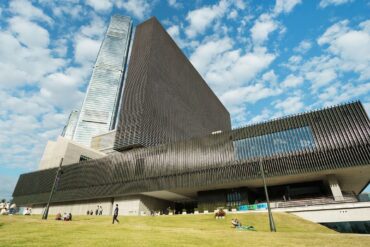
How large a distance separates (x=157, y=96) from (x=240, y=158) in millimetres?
31943

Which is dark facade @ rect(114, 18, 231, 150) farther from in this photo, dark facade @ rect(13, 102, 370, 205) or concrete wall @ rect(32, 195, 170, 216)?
concrete wall @ rect(32, 195, 170, 216)

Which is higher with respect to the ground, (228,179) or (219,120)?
(219,120)

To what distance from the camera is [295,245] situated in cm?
1125

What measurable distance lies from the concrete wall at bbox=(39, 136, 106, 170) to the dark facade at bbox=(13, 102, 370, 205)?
9.62 m

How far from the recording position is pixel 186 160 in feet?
140

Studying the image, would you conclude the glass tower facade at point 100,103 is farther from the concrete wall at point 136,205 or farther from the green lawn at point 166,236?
the green lawn at point 166,236

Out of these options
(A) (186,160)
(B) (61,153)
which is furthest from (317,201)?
(B) (61,153)

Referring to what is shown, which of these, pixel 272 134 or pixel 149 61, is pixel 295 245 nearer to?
pixel 272 134

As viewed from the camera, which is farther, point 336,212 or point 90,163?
point 90,163

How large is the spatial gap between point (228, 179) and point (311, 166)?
12.1m

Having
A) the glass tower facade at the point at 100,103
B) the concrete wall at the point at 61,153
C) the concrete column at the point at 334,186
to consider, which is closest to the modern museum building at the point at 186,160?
the concrete column at the point at 334,186

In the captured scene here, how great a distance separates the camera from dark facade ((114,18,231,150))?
2213 inches

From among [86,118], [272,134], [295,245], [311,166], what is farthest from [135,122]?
[86,118]

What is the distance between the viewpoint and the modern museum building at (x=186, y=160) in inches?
1309
